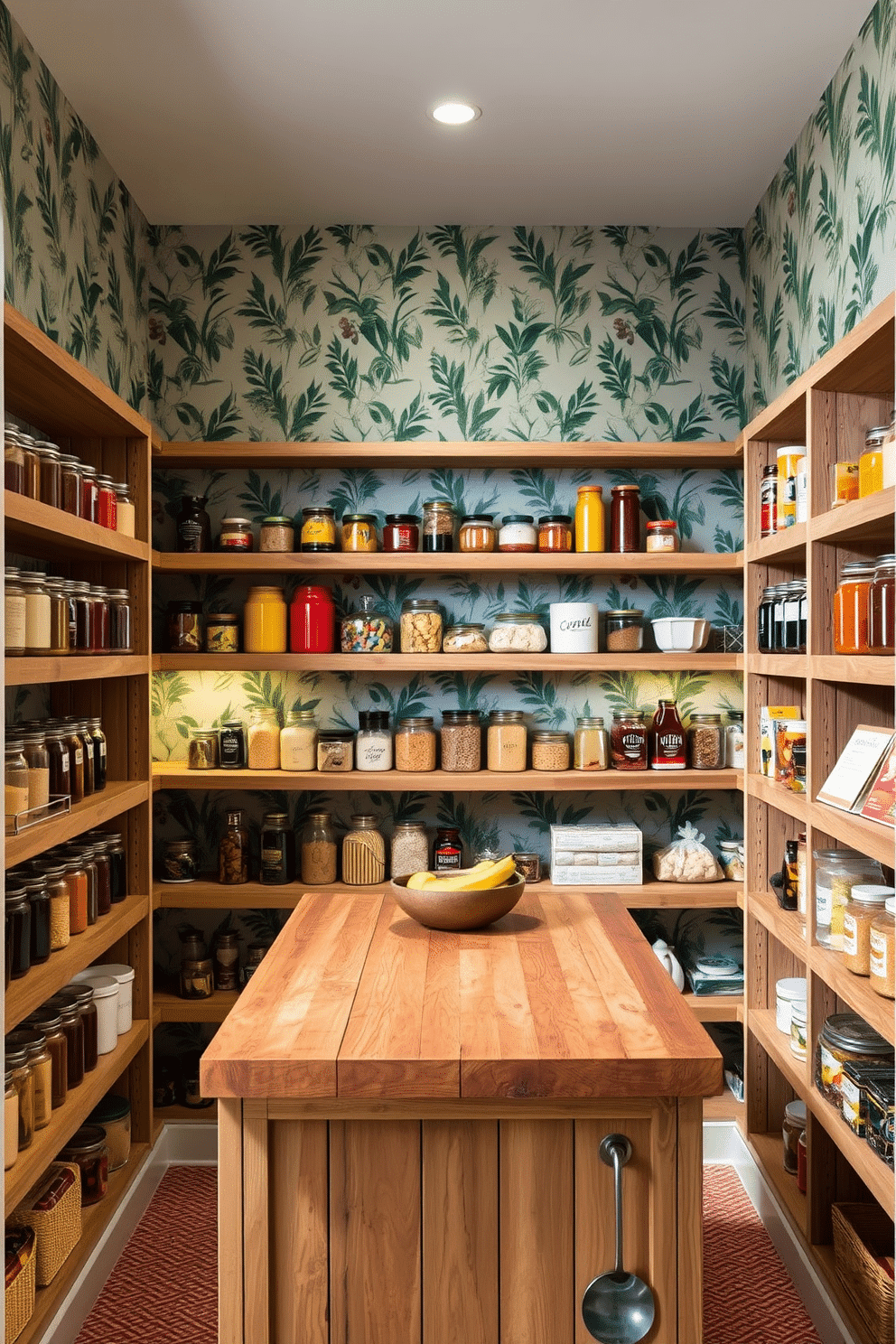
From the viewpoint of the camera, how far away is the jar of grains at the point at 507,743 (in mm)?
3336

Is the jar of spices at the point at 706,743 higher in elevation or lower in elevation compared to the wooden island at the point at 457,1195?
higher

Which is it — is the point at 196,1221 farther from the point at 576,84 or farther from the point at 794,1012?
the point at 576,84

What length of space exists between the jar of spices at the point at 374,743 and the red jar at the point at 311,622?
0.84ft

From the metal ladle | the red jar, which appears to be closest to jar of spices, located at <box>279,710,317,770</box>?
the red jar

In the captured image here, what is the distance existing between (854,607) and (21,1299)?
2165 mm

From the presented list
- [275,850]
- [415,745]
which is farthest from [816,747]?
[275,850]

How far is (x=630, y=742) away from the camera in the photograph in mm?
3322

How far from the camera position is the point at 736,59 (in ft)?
8.48

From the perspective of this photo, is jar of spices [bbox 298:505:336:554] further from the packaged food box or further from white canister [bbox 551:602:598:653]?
the packaged food box

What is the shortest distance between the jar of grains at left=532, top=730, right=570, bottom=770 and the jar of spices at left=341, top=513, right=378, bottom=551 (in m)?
0.81

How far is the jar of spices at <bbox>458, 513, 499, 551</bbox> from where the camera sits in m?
3.33

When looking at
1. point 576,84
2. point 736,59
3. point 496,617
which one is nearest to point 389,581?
point 496,617

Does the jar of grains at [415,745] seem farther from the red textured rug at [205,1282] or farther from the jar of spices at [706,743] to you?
the red textured rug at [205,1282]

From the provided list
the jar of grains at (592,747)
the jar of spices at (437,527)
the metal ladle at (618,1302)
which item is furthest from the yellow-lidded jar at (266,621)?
the metal ladle at (618,1302)
